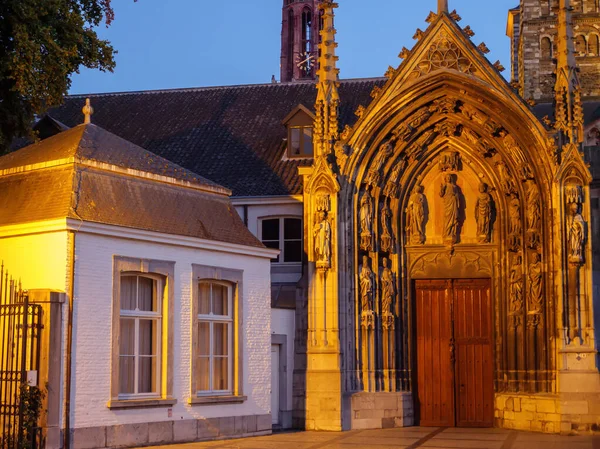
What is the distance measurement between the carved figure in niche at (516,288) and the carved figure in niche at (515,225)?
0.99 ft

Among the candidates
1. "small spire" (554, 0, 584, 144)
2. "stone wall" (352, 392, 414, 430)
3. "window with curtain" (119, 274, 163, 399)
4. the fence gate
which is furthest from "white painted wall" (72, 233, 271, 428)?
"small spire" (554, 0, 584, 144)

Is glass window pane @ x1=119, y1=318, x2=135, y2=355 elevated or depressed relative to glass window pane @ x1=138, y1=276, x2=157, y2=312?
depressed

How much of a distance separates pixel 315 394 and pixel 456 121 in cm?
770

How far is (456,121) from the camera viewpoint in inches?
1014

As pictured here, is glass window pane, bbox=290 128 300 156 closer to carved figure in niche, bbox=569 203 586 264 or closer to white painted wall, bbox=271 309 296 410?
white painted wall, bbox=271 309 296 410

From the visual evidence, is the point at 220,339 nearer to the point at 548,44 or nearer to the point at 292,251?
the point at 292,251

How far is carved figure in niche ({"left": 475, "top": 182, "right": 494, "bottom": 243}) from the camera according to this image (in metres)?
25.7

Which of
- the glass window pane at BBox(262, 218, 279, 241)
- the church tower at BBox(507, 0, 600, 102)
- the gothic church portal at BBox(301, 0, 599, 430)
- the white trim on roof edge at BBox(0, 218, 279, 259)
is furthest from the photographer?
the church tower at BBox(507, 0, 600, 102)

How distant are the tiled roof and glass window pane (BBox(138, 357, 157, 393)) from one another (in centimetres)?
798

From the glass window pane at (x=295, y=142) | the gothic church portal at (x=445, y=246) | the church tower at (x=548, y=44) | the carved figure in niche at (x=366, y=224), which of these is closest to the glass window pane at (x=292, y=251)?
the gothic church portal at (x=445, y=246)

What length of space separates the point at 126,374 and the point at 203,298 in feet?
8.89

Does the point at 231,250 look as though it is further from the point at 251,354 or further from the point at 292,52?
the point at 292,52

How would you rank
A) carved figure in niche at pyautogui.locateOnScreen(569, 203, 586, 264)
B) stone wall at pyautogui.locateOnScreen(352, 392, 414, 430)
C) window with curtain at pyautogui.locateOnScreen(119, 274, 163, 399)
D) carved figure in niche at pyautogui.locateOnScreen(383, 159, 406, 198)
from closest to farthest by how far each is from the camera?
window with curtain at pyautogui.locateOnScreen(119, 274, 163, 399), carved figure in niche at pyautogui.locateOnScreen(569, 203, 586, 264), stone wall at pyautogui.locateOnScreen(352, 392, 414, 430), carved figure in niche at pyautogui.locateOnScreen(383, 159, 406, 198)

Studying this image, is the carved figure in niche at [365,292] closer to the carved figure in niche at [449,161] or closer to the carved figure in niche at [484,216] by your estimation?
the carved figure in niche at [484,216]
